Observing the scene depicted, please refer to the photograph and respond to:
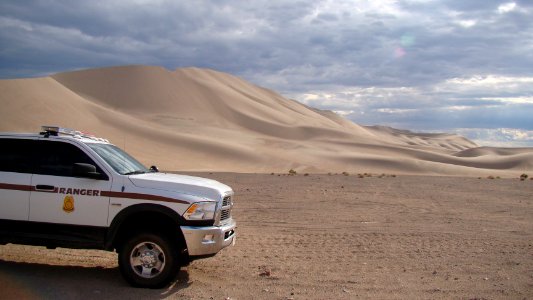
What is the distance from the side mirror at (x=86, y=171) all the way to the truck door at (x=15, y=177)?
81cm

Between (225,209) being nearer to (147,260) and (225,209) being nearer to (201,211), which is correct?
(201,211)

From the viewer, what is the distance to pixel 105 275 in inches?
322

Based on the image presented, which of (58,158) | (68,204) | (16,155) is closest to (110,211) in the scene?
(68,204)

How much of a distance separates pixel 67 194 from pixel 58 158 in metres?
0.62

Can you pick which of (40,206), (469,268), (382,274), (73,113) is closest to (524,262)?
(469,268)

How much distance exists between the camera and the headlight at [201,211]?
7398 millimetres

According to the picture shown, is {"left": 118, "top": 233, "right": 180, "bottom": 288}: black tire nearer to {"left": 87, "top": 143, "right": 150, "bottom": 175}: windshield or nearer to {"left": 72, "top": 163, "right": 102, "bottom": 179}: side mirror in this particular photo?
{"left": 72, "top": 163, "right": 102, "bottom": 179}: side mirror

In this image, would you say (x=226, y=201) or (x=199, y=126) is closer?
(x=226, y=201)

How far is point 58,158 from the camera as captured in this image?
7.88m

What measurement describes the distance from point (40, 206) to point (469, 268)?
6593mm

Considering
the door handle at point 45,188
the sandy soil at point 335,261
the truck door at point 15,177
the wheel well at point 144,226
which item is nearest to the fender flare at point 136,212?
the wheel well at point 144,226

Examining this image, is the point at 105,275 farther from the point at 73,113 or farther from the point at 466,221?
the point at 73,113

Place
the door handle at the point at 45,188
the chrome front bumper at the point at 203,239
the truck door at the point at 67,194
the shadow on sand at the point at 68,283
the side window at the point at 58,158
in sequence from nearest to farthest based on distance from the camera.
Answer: the shadow on sand at the point at 68,283 → the chrome front bumper at the point at 203,239 → the truck door at the point at 67,194 → the door handle at the point at 45,188 → the side window at the point at 58,158

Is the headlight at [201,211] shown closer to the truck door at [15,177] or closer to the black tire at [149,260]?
the black tire at [149,260]
